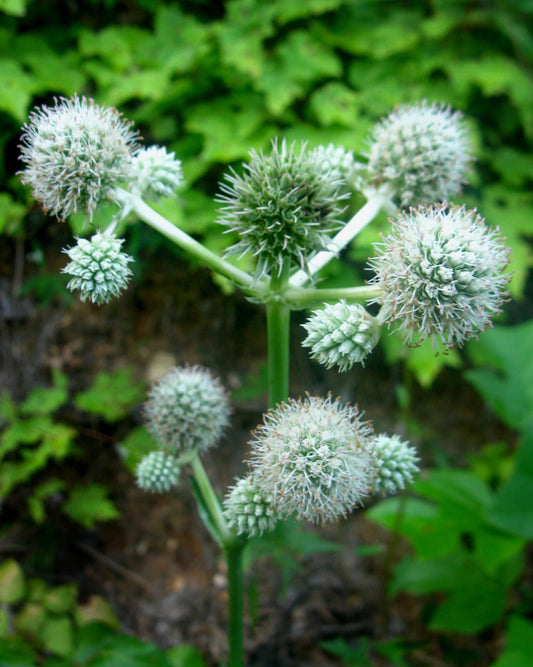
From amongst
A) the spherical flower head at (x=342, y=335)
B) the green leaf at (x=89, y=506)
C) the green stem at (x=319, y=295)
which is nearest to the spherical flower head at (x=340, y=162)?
the green stem at (x=319, y=295)

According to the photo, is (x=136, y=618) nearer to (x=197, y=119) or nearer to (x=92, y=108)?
(x=92, y=108)

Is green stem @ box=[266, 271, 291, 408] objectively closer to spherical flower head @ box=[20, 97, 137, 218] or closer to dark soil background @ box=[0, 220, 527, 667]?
spherical flower head @ box=[20, 97, 137, 218]

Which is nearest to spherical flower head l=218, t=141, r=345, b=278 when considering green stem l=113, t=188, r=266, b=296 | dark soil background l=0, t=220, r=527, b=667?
green stem l=113, t=188, r=266, b=296

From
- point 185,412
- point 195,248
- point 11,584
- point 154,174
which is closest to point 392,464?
point 185,412

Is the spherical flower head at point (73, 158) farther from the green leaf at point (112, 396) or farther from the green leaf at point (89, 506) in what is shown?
the green leaf at point (89, 506)

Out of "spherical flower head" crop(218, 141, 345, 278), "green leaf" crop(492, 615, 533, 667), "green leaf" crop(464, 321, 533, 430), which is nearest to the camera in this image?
"spherical flower head" crop(218, 141, 345, 278)

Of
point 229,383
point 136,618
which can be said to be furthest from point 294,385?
point 136,618

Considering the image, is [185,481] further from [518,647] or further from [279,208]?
[279,208]
